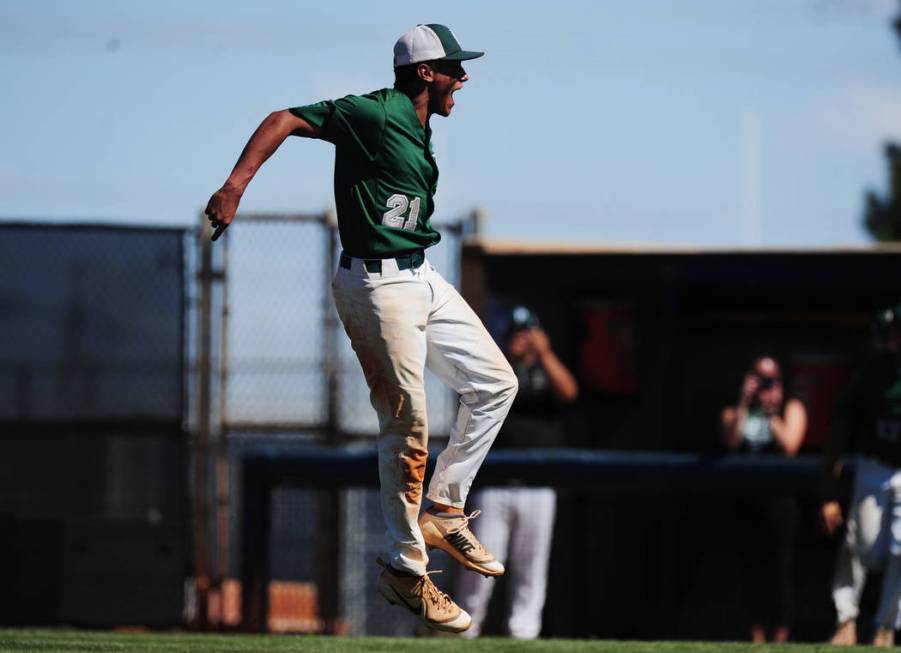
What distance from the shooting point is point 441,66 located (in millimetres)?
6168

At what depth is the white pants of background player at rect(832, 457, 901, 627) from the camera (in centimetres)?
918

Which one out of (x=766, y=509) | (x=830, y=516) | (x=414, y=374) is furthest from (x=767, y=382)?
(x=414, y=374)

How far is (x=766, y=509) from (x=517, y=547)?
174cm

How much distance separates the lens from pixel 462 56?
20.2ft

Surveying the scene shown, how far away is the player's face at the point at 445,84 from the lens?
Result: 6.17 m

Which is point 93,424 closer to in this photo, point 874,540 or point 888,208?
point 874,540

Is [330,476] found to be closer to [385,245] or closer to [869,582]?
[869,582]

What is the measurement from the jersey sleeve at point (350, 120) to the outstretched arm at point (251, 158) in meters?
0.04

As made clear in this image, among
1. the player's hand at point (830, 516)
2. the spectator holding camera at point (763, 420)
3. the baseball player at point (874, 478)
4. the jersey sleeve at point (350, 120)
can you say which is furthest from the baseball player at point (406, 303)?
the spectator holding camera at point (763, 420)

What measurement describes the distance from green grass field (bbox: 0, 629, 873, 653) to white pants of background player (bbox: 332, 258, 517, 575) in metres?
0.87

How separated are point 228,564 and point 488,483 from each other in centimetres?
208

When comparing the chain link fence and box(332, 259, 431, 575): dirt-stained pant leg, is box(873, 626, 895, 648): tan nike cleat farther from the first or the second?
the chain link fence

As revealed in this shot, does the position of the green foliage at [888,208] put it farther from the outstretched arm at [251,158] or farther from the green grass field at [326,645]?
the outstretched arm at [251,158]

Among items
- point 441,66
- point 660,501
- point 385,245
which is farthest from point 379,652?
point 660,501
